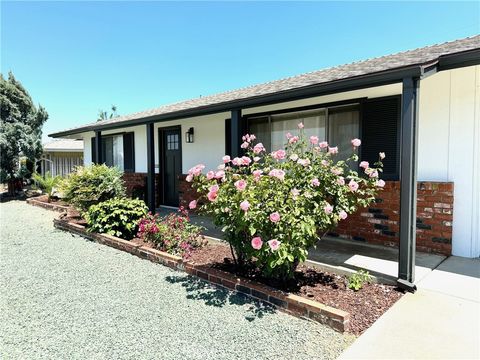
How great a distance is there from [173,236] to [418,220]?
159 inches

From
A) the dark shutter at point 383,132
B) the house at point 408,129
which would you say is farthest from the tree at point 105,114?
the dark shutter at point 383,132

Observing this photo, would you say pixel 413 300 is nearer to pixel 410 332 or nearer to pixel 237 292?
pixel 410 332

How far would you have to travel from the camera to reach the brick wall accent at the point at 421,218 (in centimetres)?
458

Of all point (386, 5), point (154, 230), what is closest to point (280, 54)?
point (386, 5)

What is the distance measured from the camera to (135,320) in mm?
2906

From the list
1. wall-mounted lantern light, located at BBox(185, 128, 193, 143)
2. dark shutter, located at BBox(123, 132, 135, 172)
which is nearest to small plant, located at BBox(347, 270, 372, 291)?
Answer: wall-mounted lantern light, located at BBox(185, 128, 193, 143)

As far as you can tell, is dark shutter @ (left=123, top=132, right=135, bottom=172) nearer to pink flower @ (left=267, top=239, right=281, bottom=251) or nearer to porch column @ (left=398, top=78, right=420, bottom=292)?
pink flower @ (left=267, top=239, right=281, bottom=251)

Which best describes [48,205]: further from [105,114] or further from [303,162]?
[105,114]

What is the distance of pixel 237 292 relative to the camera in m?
3.51

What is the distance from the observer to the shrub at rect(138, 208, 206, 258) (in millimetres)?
4762

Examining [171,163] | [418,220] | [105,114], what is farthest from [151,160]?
[105,114]

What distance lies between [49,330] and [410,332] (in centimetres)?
328

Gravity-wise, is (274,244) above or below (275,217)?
below

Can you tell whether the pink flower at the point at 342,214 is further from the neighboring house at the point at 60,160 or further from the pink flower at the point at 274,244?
the neighboring house at the point at 60,160
